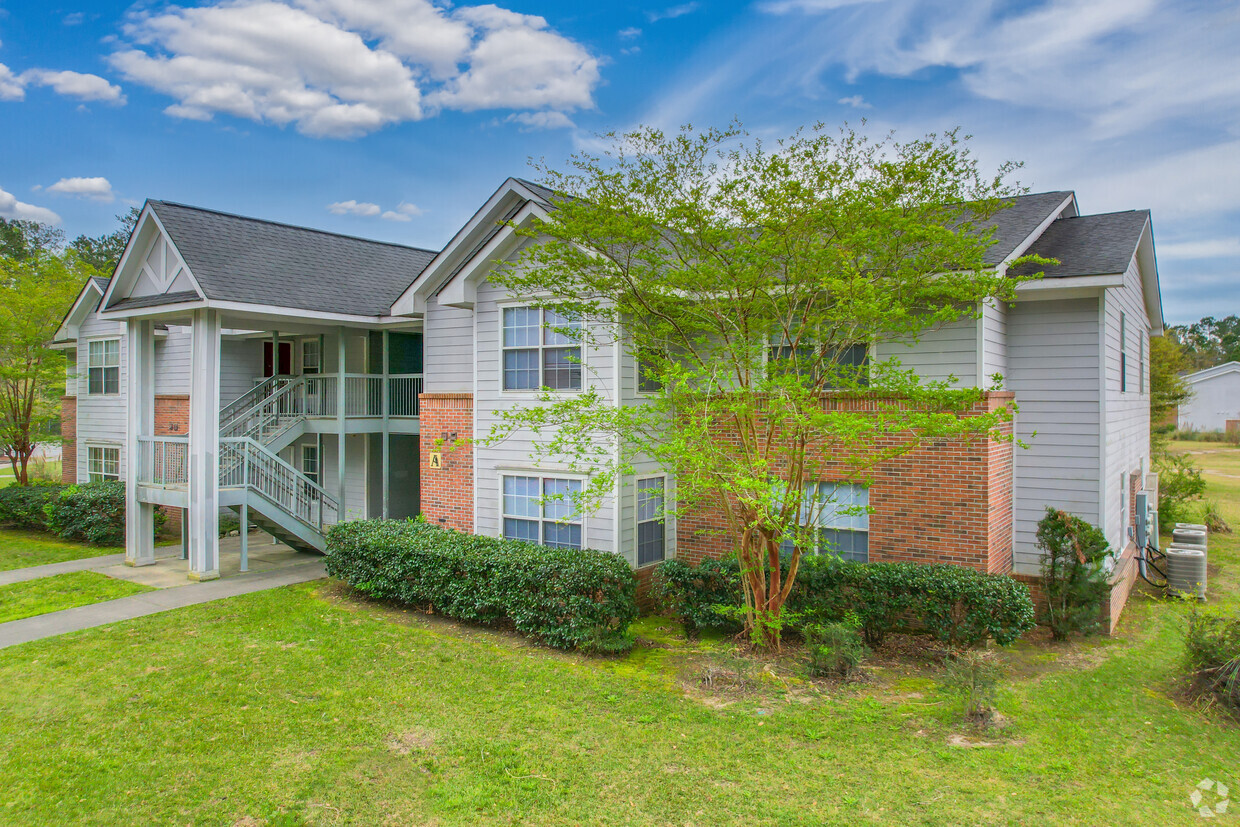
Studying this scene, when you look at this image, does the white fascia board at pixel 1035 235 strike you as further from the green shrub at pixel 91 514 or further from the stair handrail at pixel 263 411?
the green shrub at pixel 91 514

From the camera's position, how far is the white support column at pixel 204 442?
→ 13977mm

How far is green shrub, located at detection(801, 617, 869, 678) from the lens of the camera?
28.4 feet

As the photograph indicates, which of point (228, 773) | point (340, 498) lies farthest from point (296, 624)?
point (340, 498)

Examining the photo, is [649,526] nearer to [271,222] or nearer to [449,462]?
[449,462]

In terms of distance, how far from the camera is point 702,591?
10.6 m

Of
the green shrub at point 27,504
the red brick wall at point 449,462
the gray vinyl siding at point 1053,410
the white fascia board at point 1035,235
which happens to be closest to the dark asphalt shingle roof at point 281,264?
the red brick wall at point 449,462

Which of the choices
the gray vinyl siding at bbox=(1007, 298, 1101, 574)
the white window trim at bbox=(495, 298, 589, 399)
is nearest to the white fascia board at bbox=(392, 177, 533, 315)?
the white window trim at bbox=(495, 298, 589, 399)

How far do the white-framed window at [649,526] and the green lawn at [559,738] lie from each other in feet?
6.48

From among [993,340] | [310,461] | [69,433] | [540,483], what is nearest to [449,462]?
[540,483]

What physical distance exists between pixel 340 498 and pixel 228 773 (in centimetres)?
1109

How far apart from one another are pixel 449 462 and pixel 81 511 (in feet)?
35.9

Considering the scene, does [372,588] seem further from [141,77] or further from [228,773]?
[141,77]

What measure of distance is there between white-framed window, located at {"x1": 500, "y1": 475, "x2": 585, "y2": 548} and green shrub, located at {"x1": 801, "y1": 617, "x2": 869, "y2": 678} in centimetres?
444

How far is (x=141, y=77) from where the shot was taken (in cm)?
1931
